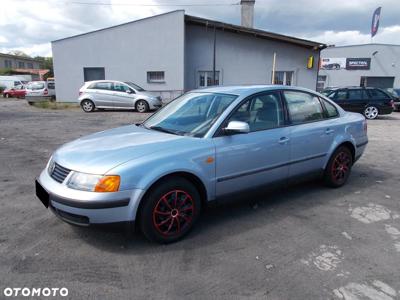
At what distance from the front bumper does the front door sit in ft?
3.37

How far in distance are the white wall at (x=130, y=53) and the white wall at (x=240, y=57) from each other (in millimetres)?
1430

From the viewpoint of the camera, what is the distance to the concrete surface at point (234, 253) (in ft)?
8.53

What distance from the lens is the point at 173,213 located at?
3.26 meters

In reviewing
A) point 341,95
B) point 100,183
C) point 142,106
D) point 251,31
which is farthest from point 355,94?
point 100,183

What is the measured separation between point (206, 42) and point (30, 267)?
18958mm

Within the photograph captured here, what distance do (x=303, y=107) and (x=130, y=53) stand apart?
17020 mm

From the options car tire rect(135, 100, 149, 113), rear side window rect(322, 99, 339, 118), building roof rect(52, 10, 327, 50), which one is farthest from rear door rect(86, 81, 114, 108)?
rear side window rect(322, 99, 339, 118)

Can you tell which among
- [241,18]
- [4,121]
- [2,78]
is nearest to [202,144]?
[4,121]

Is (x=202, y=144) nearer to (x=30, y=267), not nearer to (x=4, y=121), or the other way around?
(x=30, y=267)

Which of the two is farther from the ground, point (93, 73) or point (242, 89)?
point (93, 73)

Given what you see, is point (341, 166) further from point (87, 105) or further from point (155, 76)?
point (155, 76)

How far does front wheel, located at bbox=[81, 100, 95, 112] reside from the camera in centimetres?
1625

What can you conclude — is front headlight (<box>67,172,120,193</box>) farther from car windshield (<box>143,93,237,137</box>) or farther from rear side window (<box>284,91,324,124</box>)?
rear side window (<box>284,91,324,124</box>)

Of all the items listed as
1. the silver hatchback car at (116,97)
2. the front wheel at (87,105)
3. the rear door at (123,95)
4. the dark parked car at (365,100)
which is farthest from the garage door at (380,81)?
the front wheel at (87,105)
